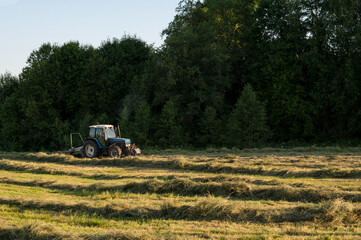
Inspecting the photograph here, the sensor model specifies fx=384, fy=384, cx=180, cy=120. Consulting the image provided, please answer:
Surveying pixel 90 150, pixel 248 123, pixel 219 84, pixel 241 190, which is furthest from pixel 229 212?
pixel 219 84

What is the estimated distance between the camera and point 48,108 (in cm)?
4219

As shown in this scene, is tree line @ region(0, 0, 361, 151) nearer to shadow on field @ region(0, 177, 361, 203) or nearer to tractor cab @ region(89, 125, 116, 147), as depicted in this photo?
tractor cab @ region(89, 125, 116, 147)

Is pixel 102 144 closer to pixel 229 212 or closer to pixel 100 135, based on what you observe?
pixel 100 135

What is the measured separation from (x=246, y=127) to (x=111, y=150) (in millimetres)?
13032

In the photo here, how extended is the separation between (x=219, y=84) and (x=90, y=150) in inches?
634

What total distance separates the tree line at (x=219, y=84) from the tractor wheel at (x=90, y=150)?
11.3 m

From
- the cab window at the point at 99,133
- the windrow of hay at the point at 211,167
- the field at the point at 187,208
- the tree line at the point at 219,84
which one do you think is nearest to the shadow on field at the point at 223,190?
the field at the point at 187,208

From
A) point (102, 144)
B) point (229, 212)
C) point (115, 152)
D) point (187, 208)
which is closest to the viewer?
point (229, 212)

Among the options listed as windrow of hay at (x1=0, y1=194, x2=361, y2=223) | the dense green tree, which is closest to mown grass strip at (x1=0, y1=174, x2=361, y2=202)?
windrow of hay at (x1=0, y1=194, x2=361, y2=223)

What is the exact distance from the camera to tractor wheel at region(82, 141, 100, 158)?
22641mm

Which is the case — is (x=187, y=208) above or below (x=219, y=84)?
below

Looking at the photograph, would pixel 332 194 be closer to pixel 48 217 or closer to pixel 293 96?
pixel 48 217

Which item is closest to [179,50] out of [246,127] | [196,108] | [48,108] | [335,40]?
[196,108]

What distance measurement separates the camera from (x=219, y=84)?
35375 millimetres
